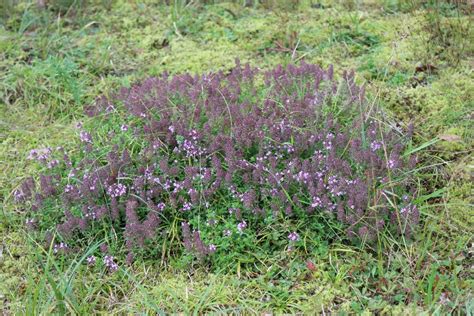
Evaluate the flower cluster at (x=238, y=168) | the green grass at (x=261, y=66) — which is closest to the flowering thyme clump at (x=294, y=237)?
the flower cluster at (x=238, y=168)

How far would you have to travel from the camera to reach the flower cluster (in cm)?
338

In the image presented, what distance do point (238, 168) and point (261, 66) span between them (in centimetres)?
169

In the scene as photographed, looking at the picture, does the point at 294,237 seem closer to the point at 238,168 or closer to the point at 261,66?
the point at 238,168

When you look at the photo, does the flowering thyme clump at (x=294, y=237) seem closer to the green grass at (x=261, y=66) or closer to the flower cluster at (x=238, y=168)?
the flower cluster at (x=238, y=168)

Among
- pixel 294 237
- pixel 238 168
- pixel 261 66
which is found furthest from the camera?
pixel 261 66

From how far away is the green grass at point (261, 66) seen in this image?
3166 millimetres

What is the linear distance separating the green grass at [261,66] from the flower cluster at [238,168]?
194mm

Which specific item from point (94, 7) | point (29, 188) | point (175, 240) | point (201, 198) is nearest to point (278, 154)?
point (201, 198)

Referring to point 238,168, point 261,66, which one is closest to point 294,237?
point 238,168

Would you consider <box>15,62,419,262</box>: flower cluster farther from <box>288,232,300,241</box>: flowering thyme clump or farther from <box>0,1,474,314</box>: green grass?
<box>0,1,474,314</box>: green grass

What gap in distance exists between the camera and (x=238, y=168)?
11.8 feet

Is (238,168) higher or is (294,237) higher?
(238,168)

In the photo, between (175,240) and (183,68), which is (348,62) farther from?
(175,240)

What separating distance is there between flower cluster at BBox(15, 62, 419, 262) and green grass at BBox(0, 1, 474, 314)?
19 cm
